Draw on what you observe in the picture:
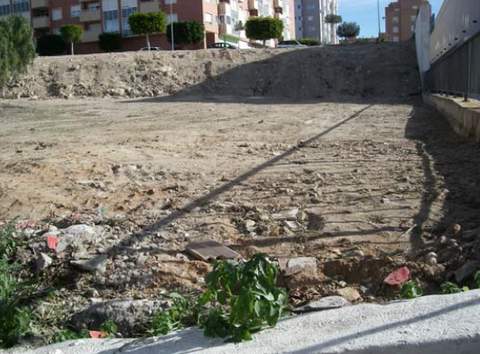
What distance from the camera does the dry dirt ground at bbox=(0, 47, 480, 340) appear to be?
16.7ft

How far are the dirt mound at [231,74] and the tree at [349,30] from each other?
67.8 metres

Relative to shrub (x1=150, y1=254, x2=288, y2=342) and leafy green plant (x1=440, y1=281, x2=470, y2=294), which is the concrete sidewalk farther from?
leafy green plant (x1=440, y1=281, x2=470, y2=294)

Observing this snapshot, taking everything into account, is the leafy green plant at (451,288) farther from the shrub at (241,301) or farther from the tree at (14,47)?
the tree at (14,47)

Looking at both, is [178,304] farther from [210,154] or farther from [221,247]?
[210,154]

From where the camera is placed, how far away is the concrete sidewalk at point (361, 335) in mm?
3156

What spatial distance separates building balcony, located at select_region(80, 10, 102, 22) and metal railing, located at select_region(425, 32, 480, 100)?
60.0 metres

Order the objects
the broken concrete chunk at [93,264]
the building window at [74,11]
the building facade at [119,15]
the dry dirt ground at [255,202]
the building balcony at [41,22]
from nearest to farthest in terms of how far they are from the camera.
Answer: the dry dirt ground at [255,202]
the broken concrete chunk at [93,264]
the building facade at [119,15]
the building window at [74,11]
the building balcony at [41,22]

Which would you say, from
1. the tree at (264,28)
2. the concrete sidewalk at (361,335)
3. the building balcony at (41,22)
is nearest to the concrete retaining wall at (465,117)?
the concrete sidewalk at (361,335)

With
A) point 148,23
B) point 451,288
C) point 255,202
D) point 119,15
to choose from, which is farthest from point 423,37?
point 119,15

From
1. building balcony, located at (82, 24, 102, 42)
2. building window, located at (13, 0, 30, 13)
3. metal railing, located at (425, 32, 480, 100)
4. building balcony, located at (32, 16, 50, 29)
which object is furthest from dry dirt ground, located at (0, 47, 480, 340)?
building window, located at (13, 0, 30, 13)

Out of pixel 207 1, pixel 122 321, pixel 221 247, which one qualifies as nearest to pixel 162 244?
pixel 221 247

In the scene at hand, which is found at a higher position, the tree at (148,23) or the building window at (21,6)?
the building window at (21,6)

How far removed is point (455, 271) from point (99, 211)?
12.6 feet

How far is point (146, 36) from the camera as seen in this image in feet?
211
